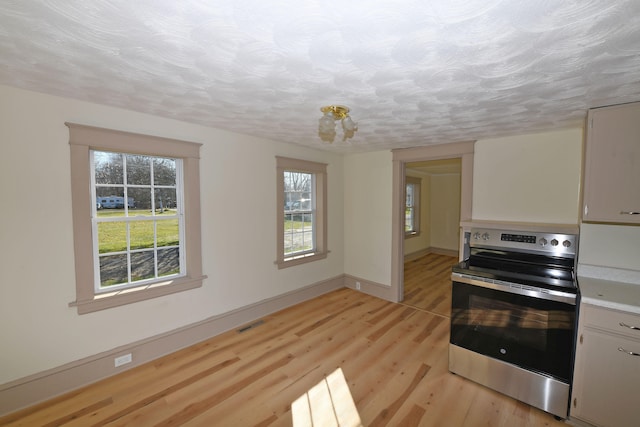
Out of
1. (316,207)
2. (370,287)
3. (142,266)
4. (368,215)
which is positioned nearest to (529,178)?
(368,215)

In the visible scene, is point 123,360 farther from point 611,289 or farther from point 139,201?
point 611,289

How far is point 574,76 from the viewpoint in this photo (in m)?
1.64

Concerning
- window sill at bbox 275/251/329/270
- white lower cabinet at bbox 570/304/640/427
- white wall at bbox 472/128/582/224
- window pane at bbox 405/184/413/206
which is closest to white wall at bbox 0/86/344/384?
window sill at bbox 275/251/329/270

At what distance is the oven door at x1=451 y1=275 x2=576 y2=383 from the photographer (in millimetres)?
2039

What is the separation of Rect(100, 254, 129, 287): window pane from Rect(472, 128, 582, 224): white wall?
3990mm

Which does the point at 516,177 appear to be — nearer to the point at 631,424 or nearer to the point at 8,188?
the point at 631,424

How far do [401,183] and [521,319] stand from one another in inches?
94.9

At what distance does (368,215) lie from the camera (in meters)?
4.60

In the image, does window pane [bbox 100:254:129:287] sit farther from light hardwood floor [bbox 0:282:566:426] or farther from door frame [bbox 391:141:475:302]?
door frame [bbox 391:141:475:302]

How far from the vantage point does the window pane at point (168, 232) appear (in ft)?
→ 9.30

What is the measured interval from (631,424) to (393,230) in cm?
286

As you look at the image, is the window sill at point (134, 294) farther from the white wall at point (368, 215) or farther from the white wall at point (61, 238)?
the white wall at point (368, 215)

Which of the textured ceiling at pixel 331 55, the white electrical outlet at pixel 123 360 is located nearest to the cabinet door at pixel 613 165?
the textured ceiling at pixel 331 55

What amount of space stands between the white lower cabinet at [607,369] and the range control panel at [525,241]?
782 mm
